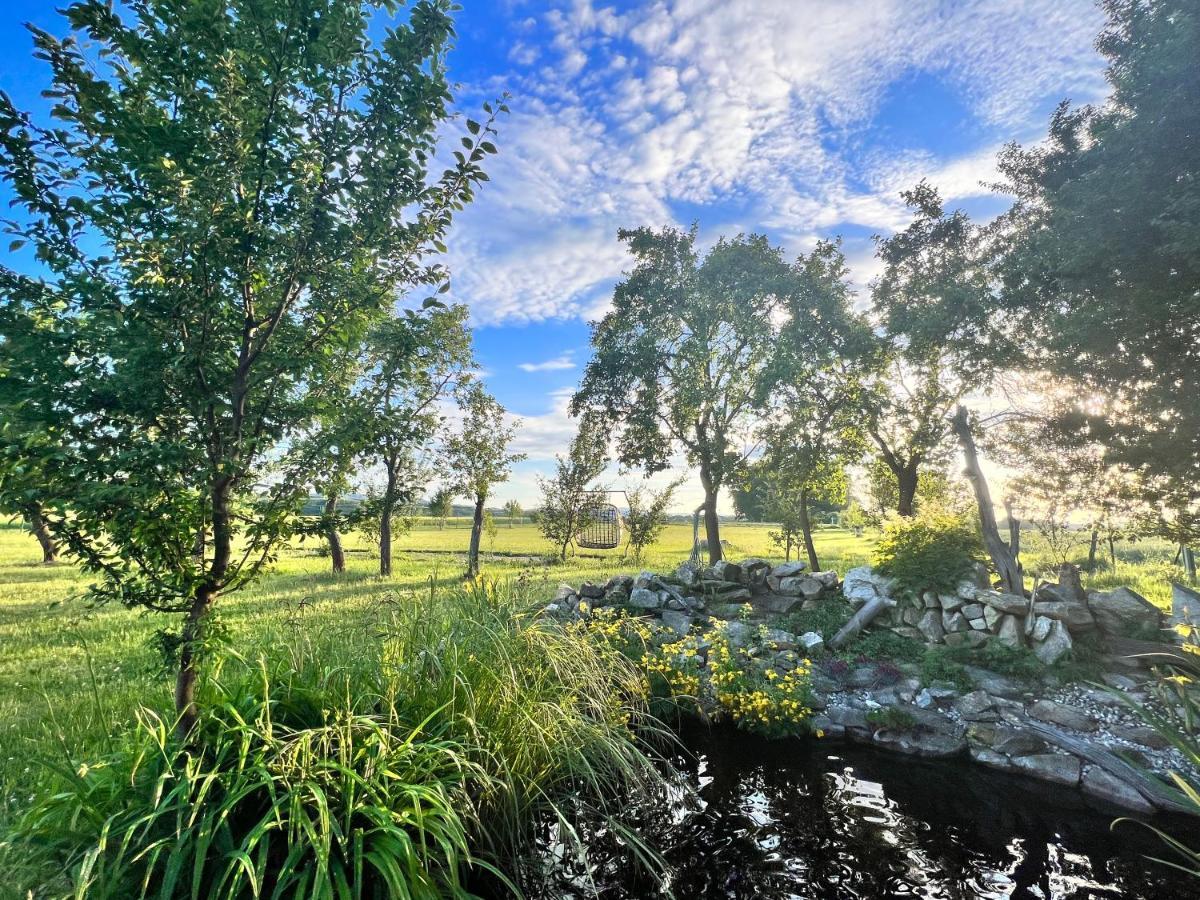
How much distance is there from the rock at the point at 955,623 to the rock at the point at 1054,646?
86 centimetres

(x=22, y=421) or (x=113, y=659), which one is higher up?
(x=22, y=421)

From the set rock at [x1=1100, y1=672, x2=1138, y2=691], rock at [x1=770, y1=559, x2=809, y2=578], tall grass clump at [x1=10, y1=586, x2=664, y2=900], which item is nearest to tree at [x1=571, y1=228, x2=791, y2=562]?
rock at [x1=770, y1=559, x2=809, y2=578]

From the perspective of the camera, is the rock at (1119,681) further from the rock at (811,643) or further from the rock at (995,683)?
Answer: the rock at (811,643)

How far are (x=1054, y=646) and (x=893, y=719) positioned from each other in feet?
10.7

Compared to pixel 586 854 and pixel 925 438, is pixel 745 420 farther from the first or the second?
pixel 586 854

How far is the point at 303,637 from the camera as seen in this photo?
4113 mm

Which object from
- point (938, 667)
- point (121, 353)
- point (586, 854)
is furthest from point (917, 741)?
point (121, 353)

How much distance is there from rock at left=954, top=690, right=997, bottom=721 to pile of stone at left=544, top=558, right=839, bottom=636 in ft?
10.4

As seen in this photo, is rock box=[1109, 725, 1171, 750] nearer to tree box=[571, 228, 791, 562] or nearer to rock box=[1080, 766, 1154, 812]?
rock box=[1080, 766, 1154, 812]

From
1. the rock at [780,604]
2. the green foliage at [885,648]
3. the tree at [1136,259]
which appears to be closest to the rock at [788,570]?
the rock at [780,604]

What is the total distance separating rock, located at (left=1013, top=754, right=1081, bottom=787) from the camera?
16.8ft

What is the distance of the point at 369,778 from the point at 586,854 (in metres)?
1.80

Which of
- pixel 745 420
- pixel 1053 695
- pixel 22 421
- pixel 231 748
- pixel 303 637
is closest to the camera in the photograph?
pixel 22 421

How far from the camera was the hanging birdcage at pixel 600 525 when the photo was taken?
72.5ft
